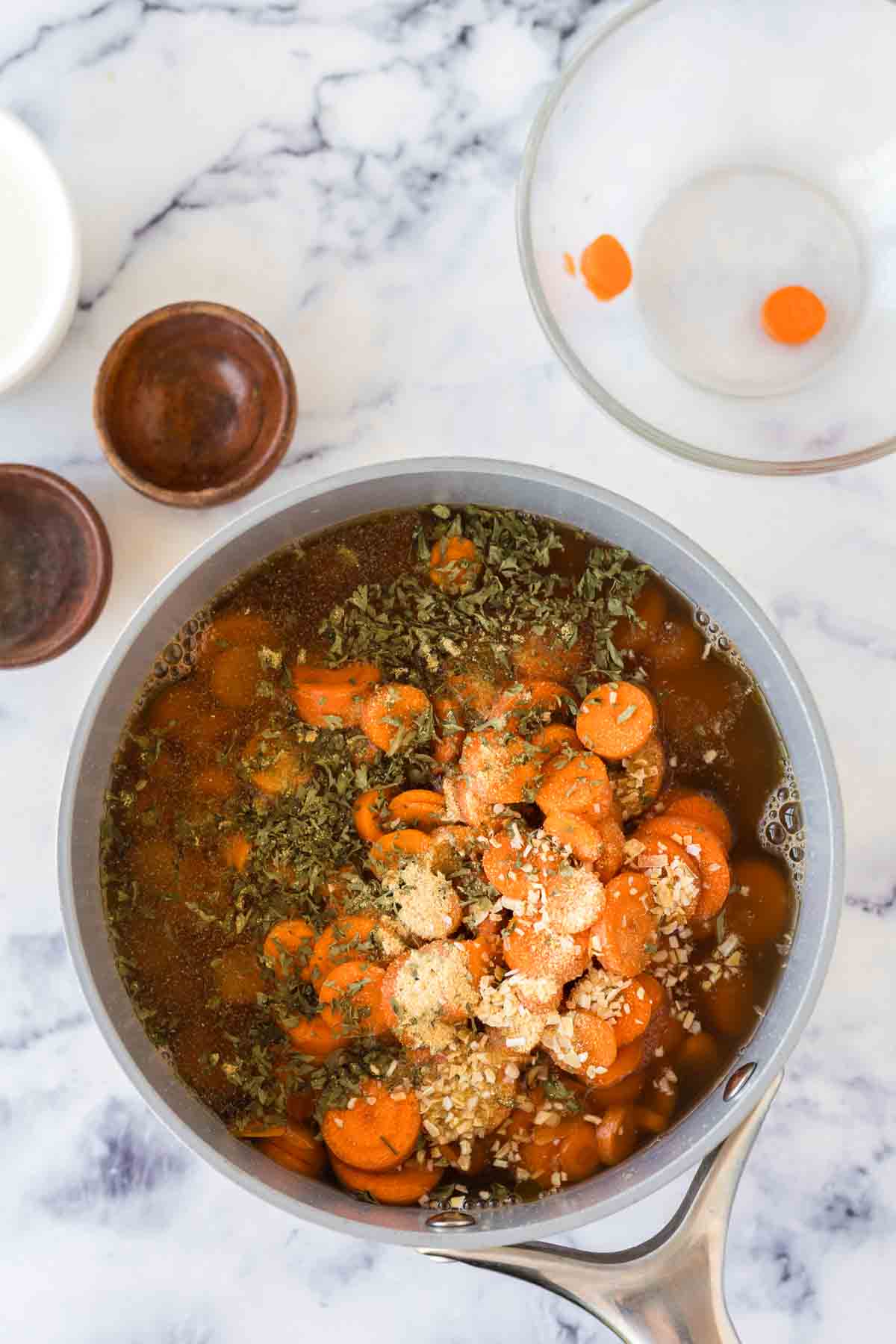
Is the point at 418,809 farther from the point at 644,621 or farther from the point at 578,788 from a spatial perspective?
the point at 644,621

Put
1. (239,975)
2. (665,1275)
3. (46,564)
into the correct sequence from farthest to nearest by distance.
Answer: (46,564)
(239,975)
(665,1275)

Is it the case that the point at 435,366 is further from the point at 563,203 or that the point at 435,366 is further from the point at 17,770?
the point at 17,770

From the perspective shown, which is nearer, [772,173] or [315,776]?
[315,776]

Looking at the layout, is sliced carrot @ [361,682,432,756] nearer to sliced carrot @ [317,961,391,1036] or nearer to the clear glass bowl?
sliced carrot @ [317,961,391,1036]

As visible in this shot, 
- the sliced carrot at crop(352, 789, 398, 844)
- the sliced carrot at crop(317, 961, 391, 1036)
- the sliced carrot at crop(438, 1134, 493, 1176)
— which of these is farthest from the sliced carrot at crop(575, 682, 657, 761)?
the sliced carrot at crop(438, 1134, 493, 1176)

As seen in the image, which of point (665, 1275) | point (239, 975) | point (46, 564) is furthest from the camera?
point (46, 564)

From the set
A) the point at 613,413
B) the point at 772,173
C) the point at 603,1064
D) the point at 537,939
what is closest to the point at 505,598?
the point at 613,413

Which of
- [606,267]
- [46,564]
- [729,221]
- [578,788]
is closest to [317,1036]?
[578,788]
